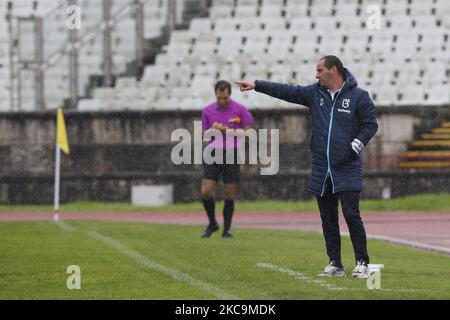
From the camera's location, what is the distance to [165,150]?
30.6 metres

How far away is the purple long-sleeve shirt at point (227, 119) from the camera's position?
19172mm

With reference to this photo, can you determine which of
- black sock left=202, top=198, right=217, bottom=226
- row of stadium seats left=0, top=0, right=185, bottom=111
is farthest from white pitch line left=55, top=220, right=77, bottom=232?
row of stadium seats left=0, top=0, right=185, bottom=111

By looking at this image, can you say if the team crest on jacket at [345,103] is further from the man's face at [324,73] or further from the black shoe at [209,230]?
the black shoe at [209,230]

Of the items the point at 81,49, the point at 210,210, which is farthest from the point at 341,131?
the point at 81,49

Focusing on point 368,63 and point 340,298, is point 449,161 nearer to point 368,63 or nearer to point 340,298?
point 368,63

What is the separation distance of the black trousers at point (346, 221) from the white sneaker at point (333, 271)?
2.8 inches

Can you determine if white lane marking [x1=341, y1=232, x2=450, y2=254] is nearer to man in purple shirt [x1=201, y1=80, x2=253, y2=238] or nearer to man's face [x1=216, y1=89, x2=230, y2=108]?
man in purple shirt [x1=201, y1=80, x2=253, y2=238]

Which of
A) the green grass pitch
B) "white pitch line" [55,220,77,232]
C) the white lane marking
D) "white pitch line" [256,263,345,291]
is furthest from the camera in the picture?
"white pitch line" [55,220,77,232]

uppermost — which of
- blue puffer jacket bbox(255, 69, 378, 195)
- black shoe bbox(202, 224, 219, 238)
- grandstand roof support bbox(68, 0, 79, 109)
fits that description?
grandstand roof support bbox(68, 0, 79, 109)

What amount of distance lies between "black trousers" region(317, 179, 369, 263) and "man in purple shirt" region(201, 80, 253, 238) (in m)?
5.96

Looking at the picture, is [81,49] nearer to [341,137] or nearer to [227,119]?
[227,119]

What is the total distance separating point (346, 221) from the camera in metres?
13.0

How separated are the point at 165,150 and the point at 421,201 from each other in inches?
226

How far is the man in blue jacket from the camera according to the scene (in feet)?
41.8
